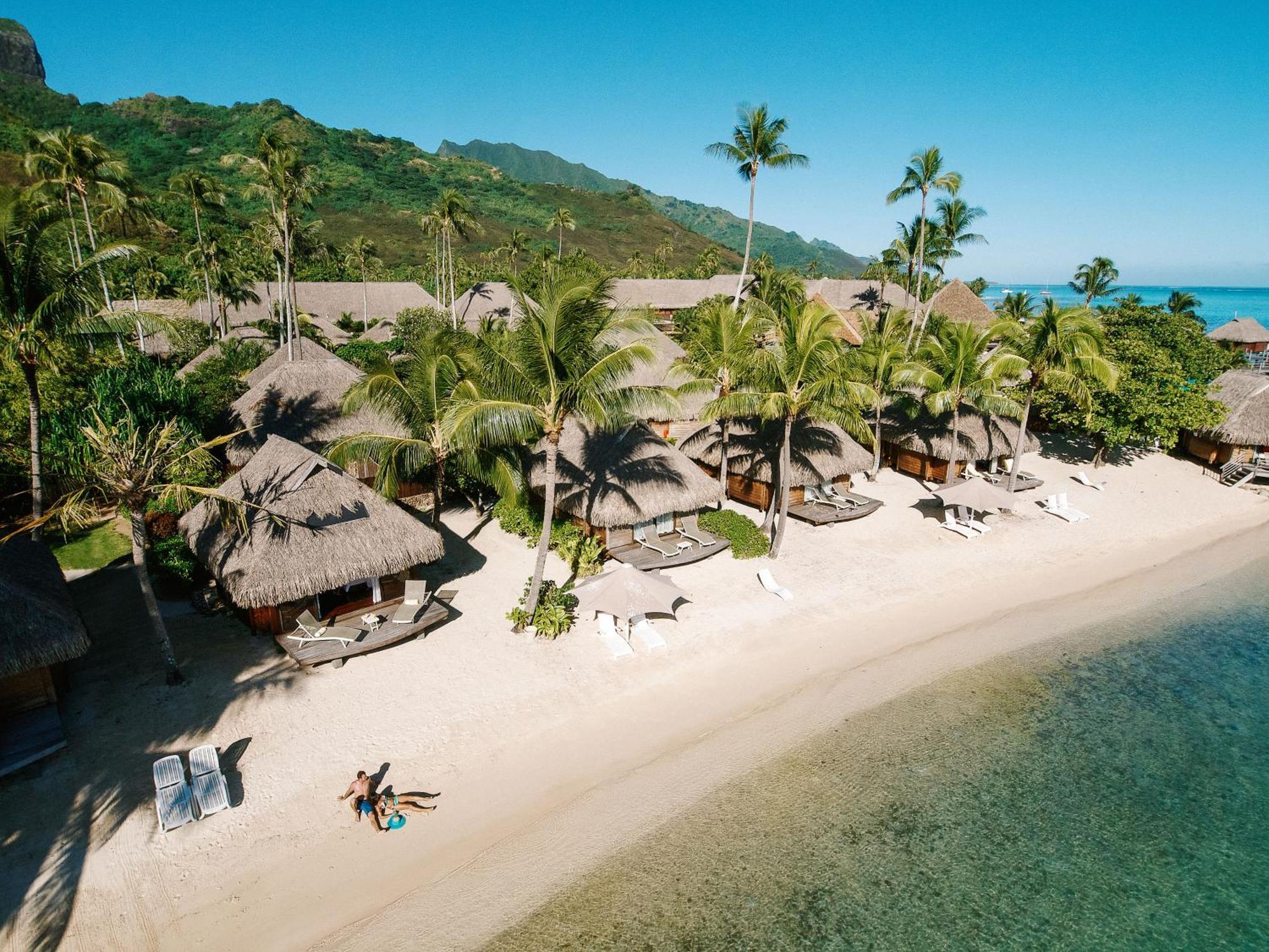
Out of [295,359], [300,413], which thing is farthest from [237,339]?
[300,413]

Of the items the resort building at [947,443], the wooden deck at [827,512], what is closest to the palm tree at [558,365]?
the wooden deck at [827,512]

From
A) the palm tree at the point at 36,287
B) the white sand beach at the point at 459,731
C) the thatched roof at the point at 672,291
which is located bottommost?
the white sand beach at the point at 459,731

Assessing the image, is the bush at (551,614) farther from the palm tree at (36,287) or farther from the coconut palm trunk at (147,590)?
the palm tree at (36,287)

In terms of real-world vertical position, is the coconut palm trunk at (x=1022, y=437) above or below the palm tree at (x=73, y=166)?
below

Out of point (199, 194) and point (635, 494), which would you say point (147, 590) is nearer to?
point (635, 494)

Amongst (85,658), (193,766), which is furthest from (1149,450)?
(85,658)

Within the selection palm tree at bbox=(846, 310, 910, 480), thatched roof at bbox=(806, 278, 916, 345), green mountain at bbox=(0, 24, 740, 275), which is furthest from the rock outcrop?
palm tree at bbox=(846, 310, 910, 480)
